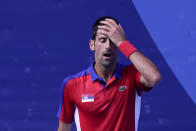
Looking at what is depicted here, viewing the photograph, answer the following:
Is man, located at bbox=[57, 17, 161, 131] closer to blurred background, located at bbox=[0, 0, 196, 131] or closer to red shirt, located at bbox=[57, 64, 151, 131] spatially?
red shirt, located at bbox=[57, 64, 151, 131]

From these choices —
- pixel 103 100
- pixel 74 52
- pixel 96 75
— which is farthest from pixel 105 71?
pixel 74 52

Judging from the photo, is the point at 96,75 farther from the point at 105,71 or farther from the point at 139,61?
the point at 139,61

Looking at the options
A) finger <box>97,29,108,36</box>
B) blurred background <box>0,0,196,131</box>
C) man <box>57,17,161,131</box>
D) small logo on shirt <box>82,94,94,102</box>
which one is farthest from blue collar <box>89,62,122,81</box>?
blurred background <box>0,0,196,131</box>

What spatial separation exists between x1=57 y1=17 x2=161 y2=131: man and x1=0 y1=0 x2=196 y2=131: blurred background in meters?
0.81

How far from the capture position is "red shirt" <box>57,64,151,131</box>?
1978 mm

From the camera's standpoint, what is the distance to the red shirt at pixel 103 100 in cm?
198

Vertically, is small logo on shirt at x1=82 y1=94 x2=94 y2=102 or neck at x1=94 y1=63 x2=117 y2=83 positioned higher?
neck at x1=94 y1=63 x2=117 y2=83

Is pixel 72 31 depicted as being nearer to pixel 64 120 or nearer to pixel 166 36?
pixel 166 36

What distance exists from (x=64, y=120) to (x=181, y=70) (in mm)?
1091

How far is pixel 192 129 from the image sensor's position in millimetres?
2906

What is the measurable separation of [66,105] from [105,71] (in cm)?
29

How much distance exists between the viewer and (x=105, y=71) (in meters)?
2.12

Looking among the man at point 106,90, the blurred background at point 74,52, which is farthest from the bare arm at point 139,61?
the blurred background at point 74,52

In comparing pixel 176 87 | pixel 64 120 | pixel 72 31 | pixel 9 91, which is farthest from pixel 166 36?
pixel 9 91
